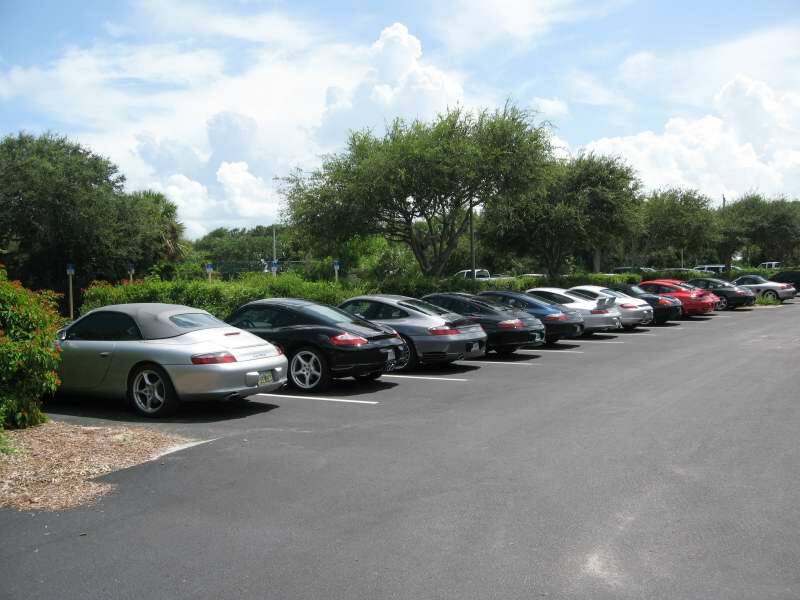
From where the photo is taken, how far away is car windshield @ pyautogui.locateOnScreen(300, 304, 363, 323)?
37.1 ft

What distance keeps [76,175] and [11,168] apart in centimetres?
275

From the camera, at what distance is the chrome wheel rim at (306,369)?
35.9ft

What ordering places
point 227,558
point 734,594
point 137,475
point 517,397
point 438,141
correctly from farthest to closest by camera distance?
point 438,141, point 517,397, point 137,475, point 227,558, point 734,594

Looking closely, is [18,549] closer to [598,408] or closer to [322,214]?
[598,408]

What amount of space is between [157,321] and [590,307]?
13212 millimetres

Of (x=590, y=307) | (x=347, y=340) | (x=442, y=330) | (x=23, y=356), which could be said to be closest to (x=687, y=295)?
(x=590, y=307)

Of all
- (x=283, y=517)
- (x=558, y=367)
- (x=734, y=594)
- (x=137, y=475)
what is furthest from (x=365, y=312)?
(x=734, y=594)

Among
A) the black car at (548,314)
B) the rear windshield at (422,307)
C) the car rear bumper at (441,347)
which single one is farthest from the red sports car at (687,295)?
the car rear bumper at (441,347)

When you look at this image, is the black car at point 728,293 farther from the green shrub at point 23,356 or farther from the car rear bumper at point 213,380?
the green shrub at point 23,356

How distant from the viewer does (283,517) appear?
520 cm

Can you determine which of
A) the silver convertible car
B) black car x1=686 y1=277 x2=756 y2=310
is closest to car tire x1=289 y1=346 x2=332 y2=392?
the silver convertible car

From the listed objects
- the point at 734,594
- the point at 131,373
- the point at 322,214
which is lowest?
the point at 734,594

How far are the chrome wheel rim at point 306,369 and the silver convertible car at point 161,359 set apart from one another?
1296 mm

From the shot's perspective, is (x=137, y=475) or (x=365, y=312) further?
(x=365, y=312)
